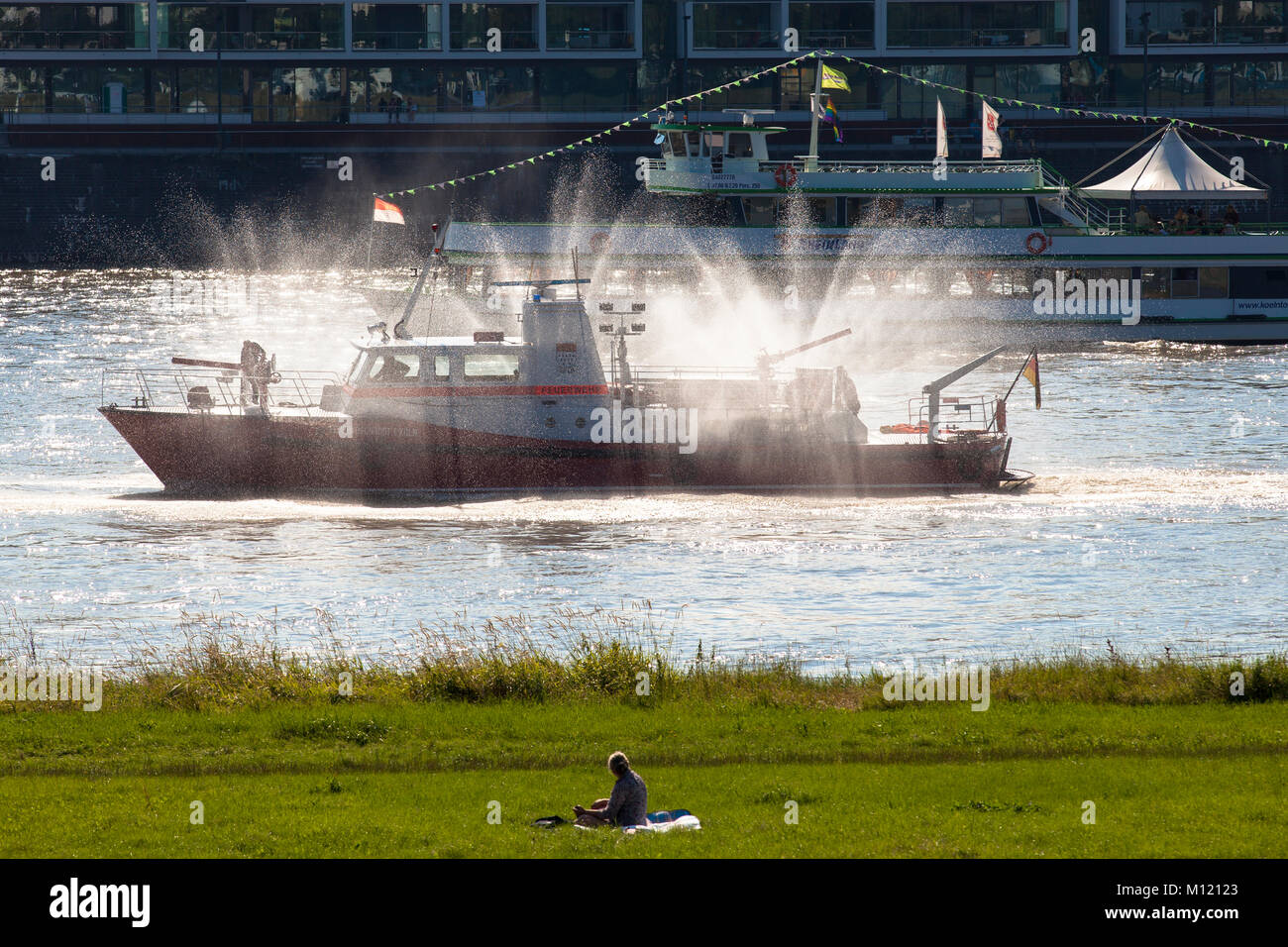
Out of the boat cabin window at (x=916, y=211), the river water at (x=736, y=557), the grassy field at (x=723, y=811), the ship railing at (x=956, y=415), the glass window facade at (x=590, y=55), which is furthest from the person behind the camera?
the glass window facade at (x=590, y=55)

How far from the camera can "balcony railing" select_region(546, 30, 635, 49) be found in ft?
351

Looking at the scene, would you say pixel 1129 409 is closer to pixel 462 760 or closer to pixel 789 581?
pixel 789 581

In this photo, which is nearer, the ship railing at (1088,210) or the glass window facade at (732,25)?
Answer: the ship railing at (1088,210)

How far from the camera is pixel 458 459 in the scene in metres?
36.1

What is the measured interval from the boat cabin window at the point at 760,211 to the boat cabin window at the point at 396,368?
3076 centimetres

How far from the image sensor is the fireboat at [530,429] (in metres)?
35.7

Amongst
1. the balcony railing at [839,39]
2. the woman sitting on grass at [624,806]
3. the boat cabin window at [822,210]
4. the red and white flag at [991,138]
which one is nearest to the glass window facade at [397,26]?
the balcony railing at [839,39]

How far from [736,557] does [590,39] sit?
3212 inches

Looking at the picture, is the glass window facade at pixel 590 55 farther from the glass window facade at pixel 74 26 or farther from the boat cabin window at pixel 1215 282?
the boat cabin window at pixel 1215 282

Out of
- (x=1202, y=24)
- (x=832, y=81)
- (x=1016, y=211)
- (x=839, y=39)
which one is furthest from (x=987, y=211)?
(x=1202, y=24)

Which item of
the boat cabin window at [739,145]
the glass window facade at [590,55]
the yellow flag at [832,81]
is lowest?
the boat cabin window at [739,145]

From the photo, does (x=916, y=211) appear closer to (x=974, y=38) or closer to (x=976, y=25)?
(x=974, y=38)

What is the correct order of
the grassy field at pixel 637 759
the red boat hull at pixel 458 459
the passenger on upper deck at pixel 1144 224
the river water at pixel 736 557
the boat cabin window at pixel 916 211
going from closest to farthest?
the grassy field at pixel 637 759 < the river water at pixel 736 557 < the red boat hull at pixel 458 459 < the boat cabin window at pixel 916 211 < the passenger on upper deck at pixel 1144 224
